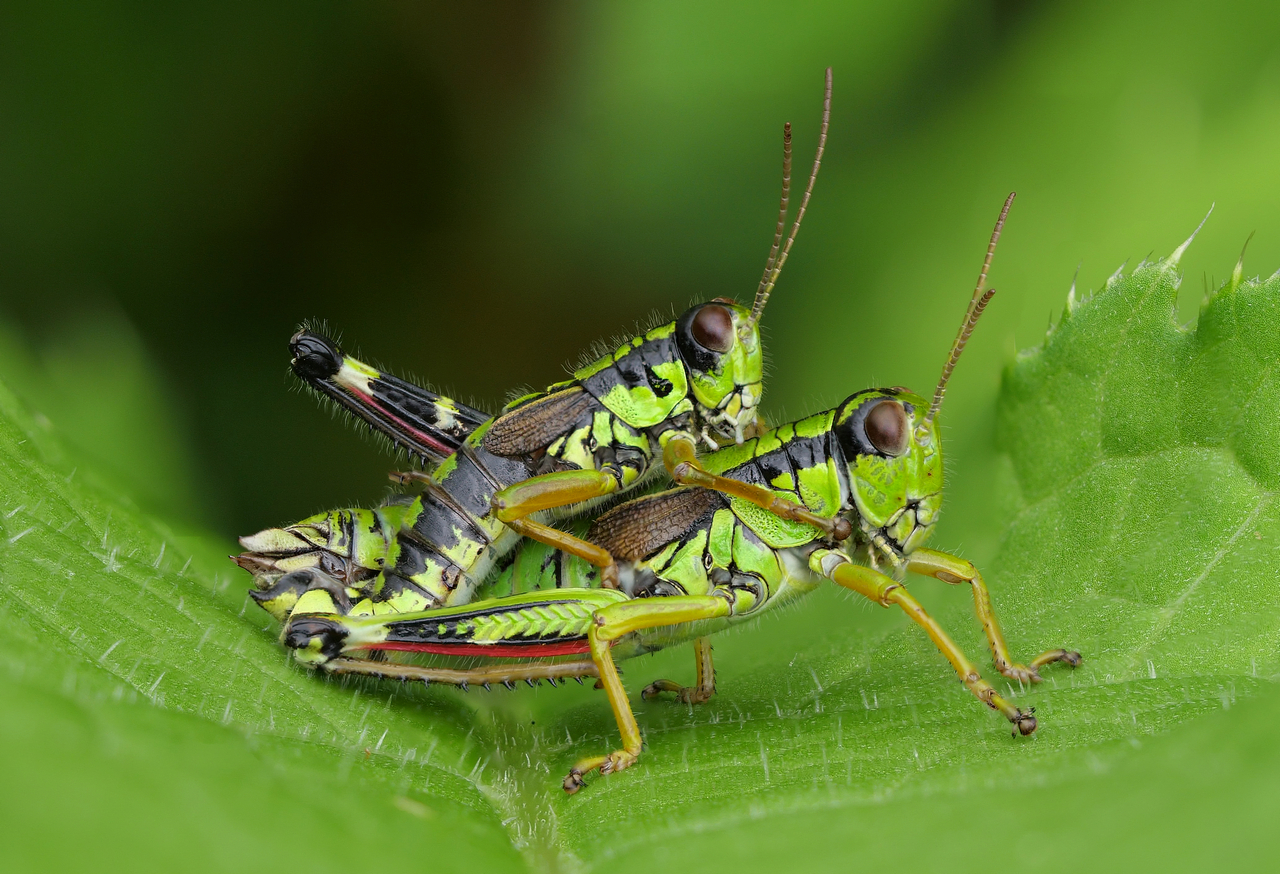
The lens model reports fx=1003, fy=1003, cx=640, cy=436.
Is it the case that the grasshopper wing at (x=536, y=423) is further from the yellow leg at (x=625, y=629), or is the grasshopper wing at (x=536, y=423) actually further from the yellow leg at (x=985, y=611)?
the yellow leg at (x=985, y=611)

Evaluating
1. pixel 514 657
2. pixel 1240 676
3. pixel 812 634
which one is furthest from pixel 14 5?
pixel 1240 676

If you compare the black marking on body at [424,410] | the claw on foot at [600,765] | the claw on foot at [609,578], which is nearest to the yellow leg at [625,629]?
A: the claw on foot at [600,765]

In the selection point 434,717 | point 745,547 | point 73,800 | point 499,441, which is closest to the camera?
point 73,800

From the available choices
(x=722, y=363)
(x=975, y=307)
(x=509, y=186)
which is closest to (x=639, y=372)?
(x=722, y=363)

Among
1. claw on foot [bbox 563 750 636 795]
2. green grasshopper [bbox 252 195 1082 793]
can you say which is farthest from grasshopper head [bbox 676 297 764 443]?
claw on foot [bbox 563 750 636 795]

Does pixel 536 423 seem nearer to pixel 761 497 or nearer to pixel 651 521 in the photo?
pixel 651 521

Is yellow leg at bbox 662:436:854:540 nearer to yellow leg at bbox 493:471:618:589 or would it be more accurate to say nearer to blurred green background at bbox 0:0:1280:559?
yellow leg at bbox 493:471:618:589

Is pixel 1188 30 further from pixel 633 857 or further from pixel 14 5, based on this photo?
pixel 14 5
